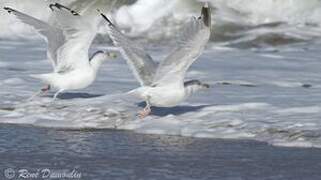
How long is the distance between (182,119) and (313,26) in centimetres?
915

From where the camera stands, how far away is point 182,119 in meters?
8.56

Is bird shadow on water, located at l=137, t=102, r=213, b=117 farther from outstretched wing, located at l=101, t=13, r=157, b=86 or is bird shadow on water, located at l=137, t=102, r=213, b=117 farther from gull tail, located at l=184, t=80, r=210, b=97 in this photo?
outstretched wing, located at l=101, t=13, r=157, b=86

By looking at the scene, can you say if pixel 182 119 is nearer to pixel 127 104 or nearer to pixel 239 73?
pixel 127 104

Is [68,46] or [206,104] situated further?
[206,104]

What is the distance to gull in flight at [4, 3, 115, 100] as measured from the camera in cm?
907

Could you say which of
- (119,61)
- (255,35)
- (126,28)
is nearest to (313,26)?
(255,35)

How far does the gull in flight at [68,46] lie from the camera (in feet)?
29.8

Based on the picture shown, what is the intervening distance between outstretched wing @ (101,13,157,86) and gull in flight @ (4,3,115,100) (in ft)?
2.44

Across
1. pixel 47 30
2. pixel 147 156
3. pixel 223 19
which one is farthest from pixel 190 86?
pixel 223 19

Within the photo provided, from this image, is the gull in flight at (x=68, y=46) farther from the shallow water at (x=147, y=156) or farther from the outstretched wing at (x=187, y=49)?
the shallow water at (x=147, y=156)

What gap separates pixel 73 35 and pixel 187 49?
5.24 feet

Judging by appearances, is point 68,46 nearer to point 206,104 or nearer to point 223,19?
point 206,104

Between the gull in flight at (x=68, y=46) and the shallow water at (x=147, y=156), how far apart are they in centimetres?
130

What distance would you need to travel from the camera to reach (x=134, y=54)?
830 centimetres
